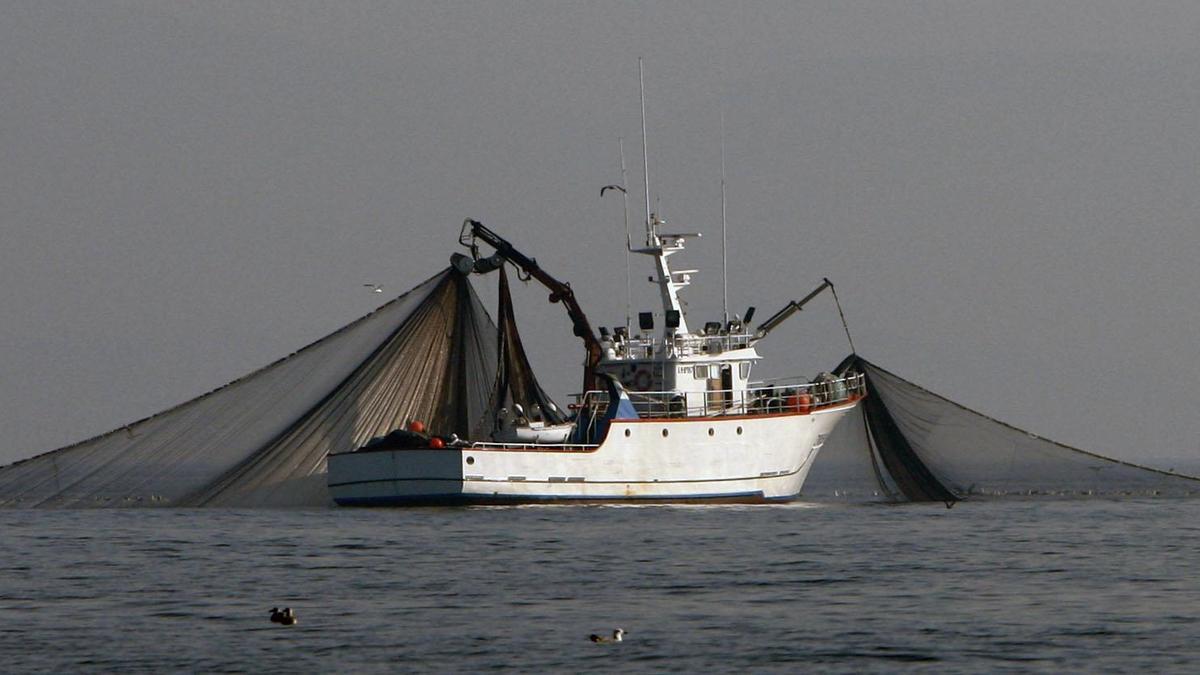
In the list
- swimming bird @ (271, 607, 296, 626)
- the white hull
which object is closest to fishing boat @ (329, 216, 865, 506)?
the white hull

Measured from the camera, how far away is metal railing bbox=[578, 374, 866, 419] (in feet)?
176

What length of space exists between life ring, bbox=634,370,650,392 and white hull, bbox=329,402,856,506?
2.70 meters

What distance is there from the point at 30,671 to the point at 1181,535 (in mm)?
28783

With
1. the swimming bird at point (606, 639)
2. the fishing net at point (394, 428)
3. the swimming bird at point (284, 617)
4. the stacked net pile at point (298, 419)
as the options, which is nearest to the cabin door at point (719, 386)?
the fishing net at point (394, 428)

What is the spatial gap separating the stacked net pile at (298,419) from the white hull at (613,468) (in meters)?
1.80

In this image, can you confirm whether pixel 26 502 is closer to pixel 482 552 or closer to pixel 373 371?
pixel 373 371

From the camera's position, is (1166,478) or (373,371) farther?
(1166,478)

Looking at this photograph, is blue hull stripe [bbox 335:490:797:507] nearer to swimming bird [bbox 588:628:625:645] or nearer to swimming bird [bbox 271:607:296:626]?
swimming bird [bbox 271:607:296:626]

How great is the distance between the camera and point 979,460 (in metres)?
55.2

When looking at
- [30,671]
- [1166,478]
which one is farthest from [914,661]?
[1166,478]

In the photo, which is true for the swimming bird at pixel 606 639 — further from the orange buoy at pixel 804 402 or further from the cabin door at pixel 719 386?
the orange buoy at pixel 804 402

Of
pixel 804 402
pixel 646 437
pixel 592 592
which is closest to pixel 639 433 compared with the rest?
pixel 646 437

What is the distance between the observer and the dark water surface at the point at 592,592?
25672 mm

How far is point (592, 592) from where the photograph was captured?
106 ft
